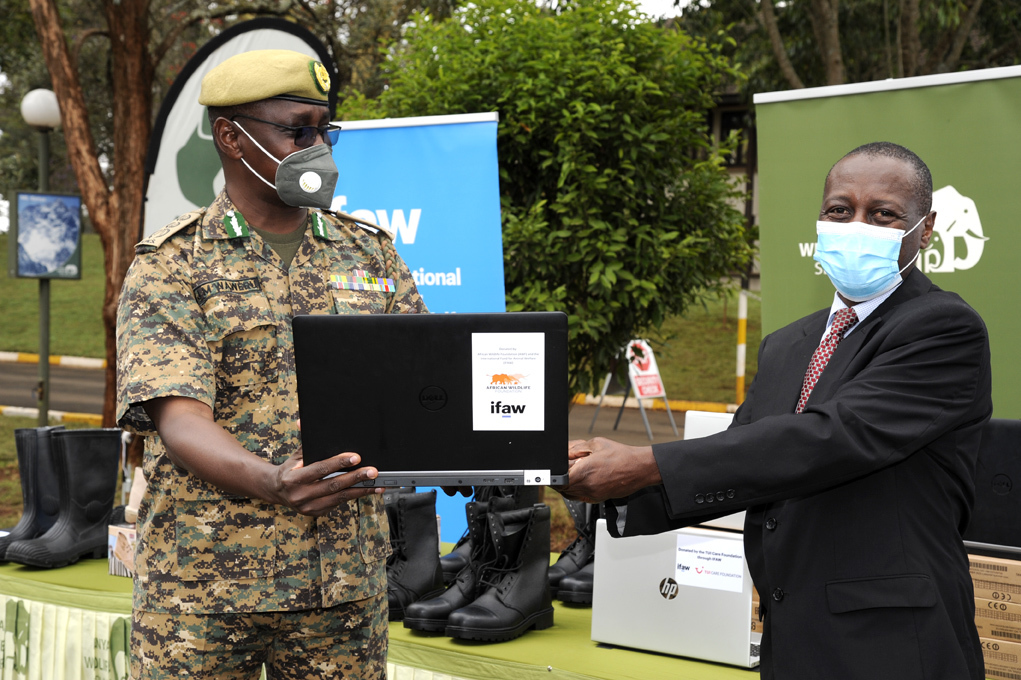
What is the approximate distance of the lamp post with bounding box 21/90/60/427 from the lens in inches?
297

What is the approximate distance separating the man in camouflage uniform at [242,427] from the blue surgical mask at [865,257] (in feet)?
3.05

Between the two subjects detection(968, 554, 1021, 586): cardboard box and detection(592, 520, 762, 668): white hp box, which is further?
detection(592, 520, 762, 668): white hp box

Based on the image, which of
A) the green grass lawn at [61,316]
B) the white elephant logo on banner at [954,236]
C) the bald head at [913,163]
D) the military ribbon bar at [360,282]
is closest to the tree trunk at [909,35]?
the white elephant logo on banner at [954,236]

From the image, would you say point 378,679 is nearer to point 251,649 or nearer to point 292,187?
point 251,649

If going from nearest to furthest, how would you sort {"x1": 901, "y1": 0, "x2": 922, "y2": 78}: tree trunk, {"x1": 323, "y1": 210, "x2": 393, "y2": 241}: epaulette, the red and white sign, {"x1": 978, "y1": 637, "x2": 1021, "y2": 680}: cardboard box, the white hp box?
{"x1": 323, "y1": 210, "x2": 393, "y2": 241}: epaulette < {"x1": 978, "y1": 637, "x2": 1021, "y2": 680}: cardboard box < the white hp box < {"x1": 901, "y1": 0, "x2": 922, "y2": 78}: tree trunk < the red and white sign

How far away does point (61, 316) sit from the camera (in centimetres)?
1888

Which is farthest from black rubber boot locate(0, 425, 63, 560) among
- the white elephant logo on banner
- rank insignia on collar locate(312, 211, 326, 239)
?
the white elephant logo on banner

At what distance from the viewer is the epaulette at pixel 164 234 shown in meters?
1.69

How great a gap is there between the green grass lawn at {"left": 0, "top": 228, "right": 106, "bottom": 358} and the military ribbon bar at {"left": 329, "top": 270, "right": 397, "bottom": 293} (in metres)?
16.1

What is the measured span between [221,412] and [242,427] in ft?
0.16

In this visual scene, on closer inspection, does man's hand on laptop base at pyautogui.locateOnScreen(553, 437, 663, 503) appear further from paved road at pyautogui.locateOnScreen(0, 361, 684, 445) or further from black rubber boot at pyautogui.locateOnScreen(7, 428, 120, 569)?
paved road at pyautogui.locateOnScreen(0, 361, 684, 445)

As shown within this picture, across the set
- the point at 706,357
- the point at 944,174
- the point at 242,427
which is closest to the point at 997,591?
the point at 944,174

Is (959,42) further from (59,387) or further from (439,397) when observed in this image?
(59,387)

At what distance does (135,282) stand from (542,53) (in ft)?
10.4
